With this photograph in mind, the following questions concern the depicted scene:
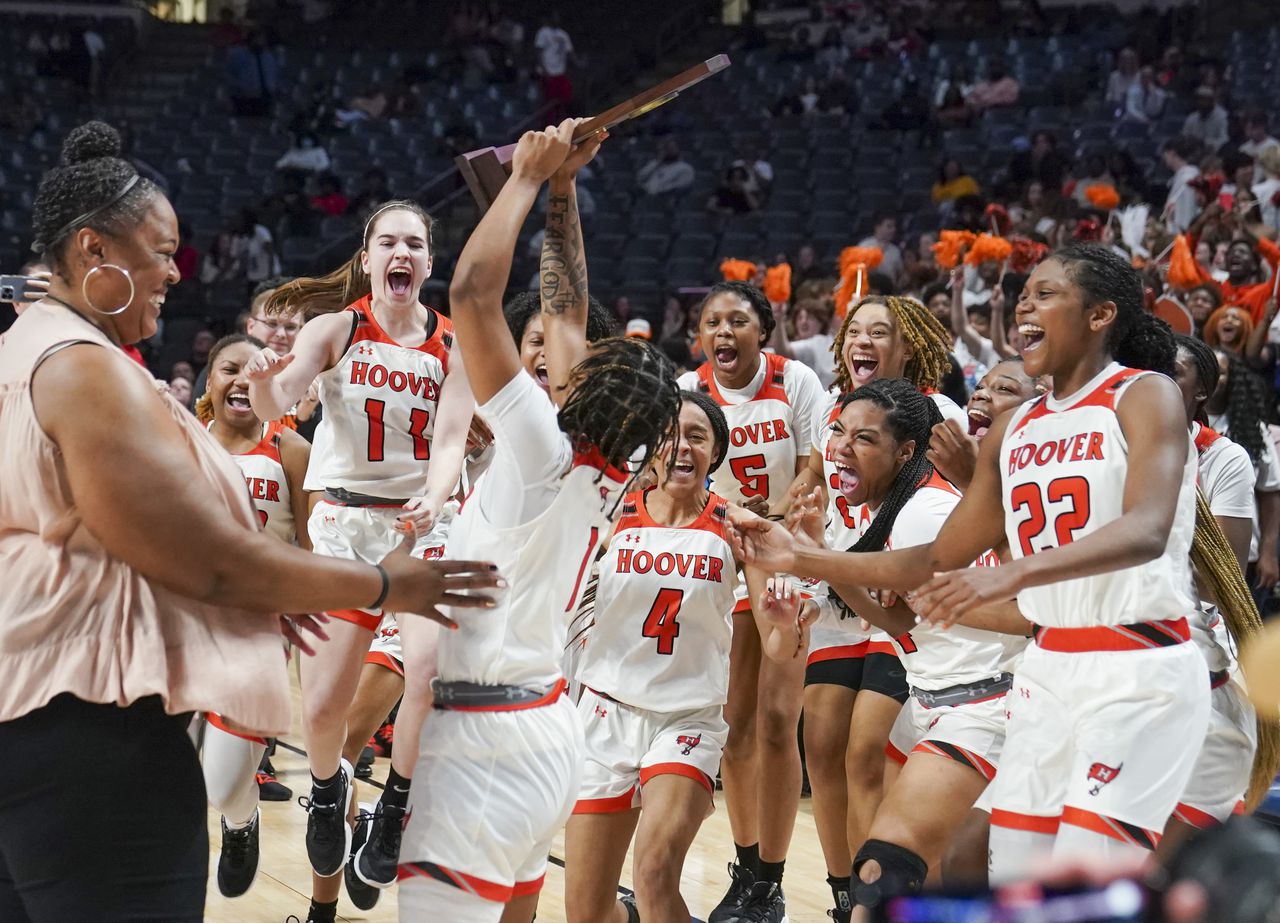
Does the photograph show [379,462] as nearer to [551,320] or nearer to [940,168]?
[551,320]

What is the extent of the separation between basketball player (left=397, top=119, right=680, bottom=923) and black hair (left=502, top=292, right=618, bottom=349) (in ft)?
7.08

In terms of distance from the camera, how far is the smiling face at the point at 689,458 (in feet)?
14.9

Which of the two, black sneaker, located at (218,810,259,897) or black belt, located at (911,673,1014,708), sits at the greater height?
black belt, located at (911,673,1014,708)

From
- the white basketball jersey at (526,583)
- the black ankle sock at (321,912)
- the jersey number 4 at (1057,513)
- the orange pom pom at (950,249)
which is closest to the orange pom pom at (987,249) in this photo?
the orange pom pom at (950,249)

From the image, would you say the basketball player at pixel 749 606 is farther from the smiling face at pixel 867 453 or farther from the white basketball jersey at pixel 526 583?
the white basketball jersey at pixel 526 583

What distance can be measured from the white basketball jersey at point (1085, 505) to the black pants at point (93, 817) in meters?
1.91

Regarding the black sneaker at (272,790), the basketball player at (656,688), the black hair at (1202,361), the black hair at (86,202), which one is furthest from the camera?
the black sneaker at (272,790)

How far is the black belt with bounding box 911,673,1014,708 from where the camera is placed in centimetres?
419

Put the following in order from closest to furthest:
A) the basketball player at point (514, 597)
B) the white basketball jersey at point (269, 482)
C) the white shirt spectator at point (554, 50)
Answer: the basketball player at point (514, 597) → the white basketball jersey at point (269, 482) → the white shirt spectator at point (554, 50)

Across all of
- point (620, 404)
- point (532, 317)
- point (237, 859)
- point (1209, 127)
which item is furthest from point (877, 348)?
point (1209, 127)

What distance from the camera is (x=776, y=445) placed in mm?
6031

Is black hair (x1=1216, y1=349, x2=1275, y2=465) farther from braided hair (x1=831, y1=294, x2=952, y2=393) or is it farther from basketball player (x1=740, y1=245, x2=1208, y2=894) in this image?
basketball player (x1=740, y1=245, x2=1208, y2=894)

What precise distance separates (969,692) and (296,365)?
2.39m

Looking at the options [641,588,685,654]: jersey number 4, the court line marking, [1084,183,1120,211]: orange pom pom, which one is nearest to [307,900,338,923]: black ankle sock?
the court line marking
